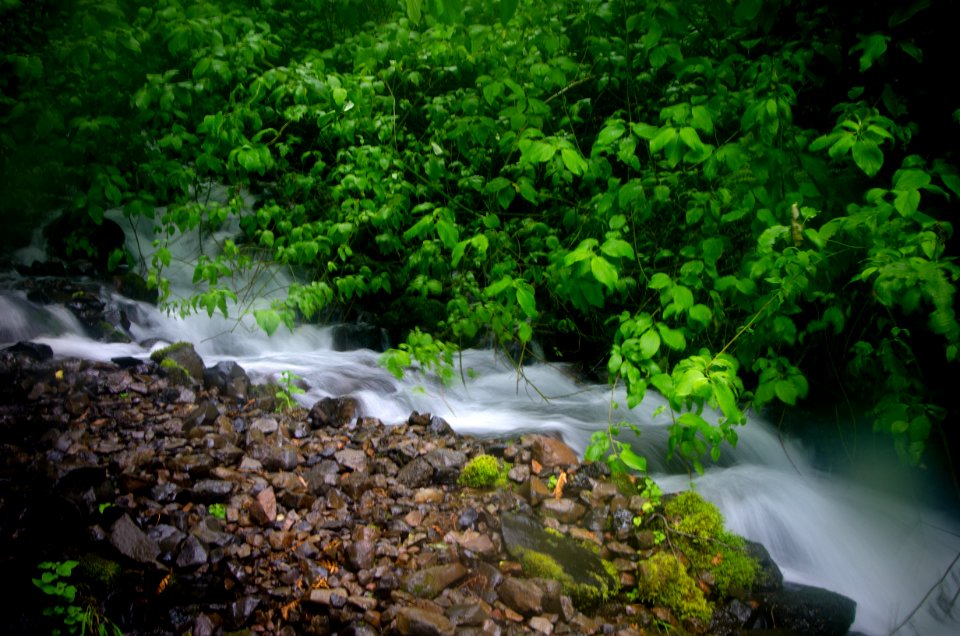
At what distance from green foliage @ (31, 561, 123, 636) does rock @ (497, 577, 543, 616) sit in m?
1.41

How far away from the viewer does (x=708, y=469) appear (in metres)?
3.98

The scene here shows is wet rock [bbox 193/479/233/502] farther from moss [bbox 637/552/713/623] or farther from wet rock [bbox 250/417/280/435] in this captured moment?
moss [bbox 637/552/713/623]

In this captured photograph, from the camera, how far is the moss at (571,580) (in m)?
2.46

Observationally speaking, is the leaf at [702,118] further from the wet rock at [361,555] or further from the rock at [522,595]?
the wet rock at [361,555]

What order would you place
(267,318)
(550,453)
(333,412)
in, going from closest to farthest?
1. (550,453)
2. (267,318)
3. (333,412)

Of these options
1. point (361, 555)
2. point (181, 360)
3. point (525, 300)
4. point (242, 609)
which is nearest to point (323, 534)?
point (361, 555)

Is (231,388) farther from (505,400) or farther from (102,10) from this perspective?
(102,10)

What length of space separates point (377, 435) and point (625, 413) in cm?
229

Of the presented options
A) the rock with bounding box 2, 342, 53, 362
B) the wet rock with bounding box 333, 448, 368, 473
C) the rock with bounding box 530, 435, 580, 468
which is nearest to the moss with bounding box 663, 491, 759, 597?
the rock with bounding box 530, 435, 580, 468

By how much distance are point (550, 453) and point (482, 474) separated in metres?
0.50

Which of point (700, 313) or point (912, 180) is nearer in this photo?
point (912, 180)

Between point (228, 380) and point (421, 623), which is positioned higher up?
point (421, 623)

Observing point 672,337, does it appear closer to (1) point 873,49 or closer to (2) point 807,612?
(2) point 807,612

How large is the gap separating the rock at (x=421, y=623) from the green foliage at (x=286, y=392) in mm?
2168
